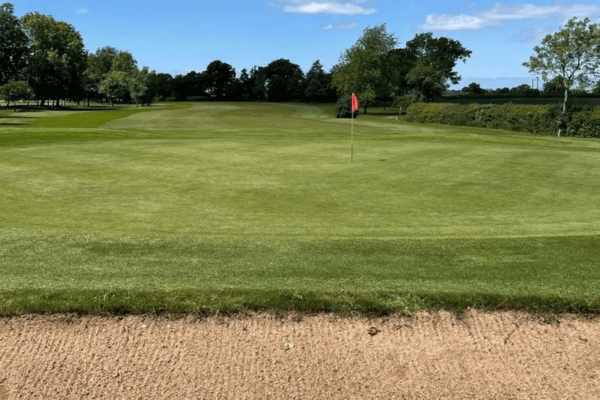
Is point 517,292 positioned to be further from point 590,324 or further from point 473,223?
point 473,223

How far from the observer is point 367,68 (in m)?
86.8

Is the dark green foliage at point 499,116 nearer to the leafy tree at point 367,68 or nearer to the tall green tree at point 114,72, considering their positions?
the leafy tree at point 367,68

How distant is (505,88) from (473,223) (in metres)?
136

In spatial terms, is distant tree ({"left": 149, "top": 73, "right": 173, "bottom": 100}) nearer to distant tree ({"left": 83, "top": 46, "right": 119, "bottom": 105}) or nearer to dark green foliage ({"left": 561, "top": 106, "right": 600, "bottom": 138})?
distant tree ({"left": 83, "top": 46, "right": 119, "bottom": 105})

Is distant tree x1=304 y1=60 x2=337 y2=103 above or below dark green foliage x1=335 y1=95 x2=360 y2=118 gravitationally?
above

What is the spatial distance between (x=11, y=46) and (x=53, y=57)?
8.49m

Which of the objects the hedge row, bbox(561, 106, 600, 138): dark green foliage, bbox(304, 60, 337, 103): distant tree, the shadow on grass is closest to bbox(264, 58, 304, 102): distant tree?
bbox(304, 60, 337, 103): distant tree

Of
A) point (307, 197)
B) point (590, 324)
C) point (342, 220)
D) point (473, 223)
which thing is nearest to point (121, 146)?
point (307, 197)

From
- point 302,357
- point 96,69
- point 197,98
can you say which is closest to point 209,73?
point 197,98

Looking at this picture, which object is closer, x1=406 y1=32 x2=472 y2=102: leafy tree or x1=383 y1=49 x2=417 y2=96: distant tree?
x1=383 y1=49 x2=417 y2=96: distant tree

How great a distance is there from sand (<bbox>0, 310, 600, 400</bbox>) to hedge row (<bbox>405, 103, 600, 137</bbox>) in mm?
50020

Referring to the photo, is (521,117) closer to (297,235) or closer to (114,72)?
(297,235)

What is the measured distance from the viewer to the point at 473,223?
35.3 ft

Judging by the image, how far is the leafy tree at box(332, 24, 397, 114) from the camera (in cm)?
8556
